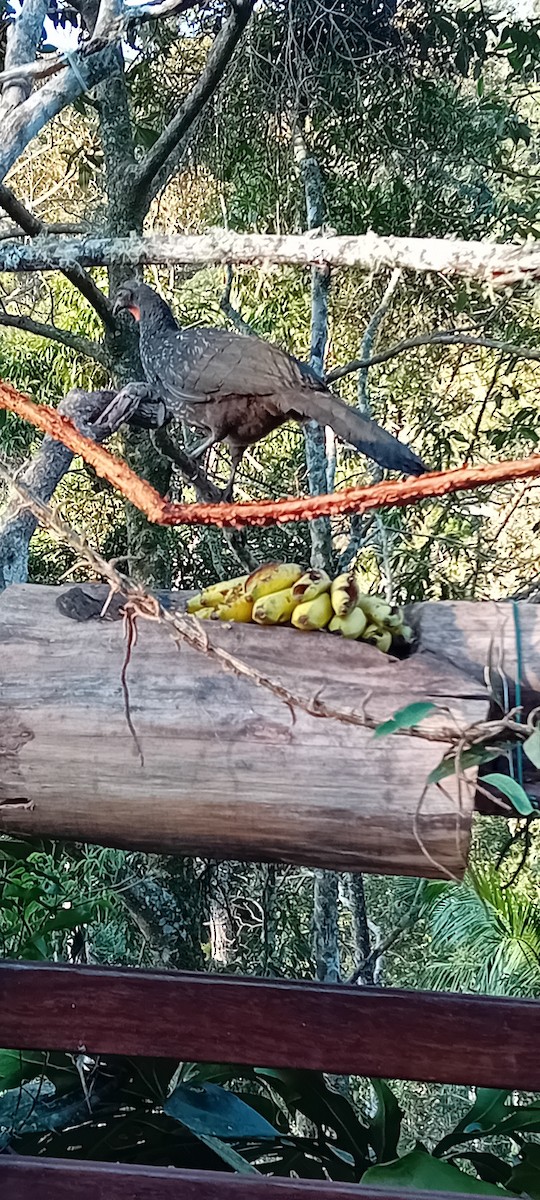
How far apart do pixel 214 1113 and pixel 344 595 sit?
599 mm

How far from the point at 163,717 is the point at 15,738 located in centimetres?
12

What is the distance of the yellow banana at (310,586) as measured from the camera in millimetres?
751

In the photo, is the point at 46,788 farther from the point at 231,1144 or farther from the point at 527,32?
the point at 527,32

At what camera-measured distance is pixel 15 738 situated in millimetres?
713

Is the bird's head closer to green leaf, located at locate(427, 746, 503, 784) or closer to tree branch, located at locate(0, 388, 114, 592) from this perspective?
tree branch, located at locate(0, 388, 114, 592)

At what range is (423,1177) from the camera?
83 centimetres

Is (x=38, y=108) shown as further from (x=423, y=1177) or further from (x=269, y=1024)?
(x=423, y=1177)

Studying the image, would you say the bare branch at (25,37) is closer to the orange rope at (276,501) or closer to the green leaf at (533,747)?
the orange rope at (276,501)

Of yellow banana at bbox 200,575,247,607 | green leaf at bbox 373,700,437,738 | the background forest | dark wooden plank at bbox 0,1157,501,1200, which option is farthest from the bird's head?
dark wooden plank at bbox 0,1157,501,1200

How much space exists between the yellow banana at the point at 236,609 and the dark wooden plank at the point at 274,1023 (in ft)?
1.17

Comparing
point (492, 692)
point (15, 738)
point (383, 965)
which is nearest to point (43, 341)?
point (15, 738)

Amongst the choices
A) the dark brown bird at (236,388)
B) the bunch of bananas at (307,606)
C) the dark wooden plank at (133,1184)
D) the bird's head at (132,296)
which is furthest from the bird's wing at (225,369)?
the dark wooden plank at (133,1184)

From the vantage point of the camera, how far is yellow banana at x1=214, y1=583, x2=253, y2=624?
0.76 m

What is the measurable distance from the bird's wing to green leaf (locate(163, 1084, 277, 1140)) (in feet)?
2.33
